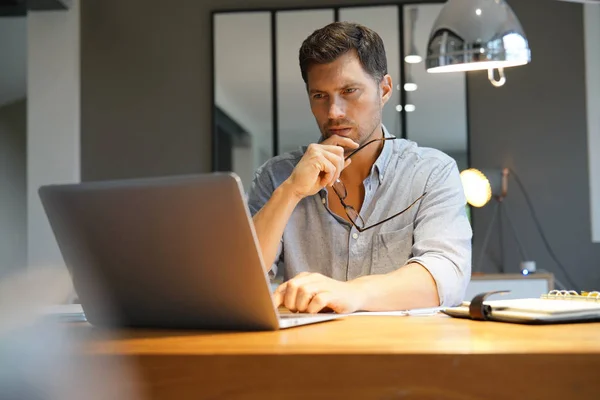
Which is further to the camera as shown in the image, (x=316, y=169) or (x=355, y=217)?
(x=355, y=217)

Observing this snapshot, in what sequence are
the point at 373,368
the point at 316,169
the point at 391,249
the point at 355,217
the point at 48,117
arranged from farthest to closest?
the point at 48,117 → the point at 355,217 → the point at 391,249 → the point at 316,169 → the point at 373,368

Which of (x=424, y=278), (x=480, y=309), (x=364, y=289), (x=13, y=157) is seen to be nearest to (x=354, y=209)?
(x=424, y=278)

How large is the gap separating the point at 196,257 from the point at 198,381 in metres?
0.28

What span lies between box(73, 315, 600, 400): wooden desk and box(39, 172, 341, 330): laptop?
169 millimetres

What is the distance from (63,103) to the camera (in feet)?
17.2

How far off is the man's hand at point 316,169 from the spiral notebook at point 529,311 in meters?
0.55

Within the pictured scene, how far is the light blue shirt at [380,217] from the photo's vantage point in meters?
2.10

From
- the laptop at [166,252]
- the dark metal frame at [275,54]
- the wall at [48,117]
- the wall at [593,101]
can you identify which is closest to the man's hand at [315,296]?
the laptop at [166,252]

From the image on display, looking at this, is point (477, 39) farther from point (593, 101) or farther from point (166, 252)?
point (593, 101)

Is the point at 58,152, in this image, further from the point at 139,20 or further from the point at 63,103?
the point at 139,20

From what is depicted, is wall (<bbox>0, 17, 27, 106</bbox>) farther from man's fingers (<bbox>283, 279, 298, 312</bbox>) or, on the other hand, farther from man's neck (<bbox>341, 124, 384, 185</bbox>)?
man's fingers (<bbox>283, 279, 298, 312</bbox>)

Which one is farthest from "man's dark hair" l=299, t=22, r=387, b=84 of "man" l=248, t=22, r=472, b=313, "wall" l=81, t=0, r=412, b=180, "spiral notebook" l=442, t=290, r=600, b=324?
"wall" l=81, t=0, r=412, b=180

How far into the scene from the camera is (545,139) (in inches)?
194

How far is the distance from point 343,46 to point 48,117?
3.47 m
